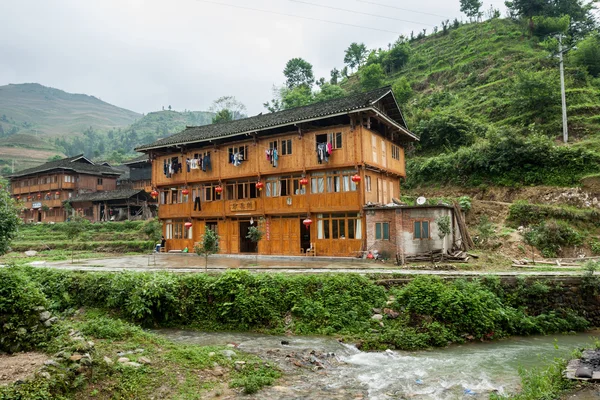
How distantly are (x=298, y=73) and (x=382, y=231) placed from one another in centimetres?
6300

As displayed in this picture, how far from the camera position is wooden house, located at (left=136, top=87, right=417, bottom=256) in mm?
20578

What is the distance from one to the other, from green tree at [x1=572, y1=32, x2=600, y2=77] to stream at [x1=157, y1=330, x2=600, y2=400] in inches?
1415

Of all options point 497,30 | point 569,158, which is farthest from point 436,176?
point 497,30

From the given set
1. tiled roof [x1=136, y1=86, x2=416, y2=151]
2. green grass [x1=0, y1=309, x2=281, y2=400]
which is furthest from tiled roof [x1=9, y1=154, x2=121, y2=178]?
green grass [x1=0, y1=309, x2=281, y2=400]

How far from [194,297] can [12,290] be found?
5333 millimetres

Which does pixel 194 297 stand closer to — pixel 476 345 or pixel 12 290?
pixel 12 290

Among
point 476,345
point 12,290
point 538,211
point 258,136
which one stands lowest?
point 476,345

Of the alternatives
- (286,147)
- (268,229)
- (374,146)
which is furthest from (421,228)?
(268,229)

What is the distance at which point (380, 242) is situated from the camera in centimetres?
1936

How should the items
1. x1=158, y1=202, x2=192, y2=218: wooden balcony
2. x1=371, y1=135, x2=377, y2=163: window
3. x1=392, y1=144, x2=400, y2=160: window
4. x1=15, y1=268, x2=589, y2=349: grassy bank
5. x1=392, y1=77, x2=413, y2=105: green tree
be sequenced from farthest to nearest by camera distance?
1. x1=392, y1=77, x2=413, y2=105: green tree
2. x1=158, y1=202, x2=192, y2=218: wooden balcony
3. x1=392, y1=144, x2=400, y2=160: window
4. x1=371, y1=135, x2=377, y2=163: window
5. x1=15, y1=268, x2=589, y2=349: grassy bank

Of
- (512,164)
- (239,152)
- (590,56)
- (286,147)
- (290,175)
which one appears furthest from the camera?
(590,56)

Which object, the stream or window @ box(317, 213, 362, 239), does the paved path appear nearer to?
window @ box(317, 213, 362, 239)

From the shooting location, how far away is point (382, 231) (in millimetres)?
19344

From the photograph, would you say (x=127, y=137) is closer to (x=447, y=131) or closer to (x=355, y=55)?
(x=355, y=55)
